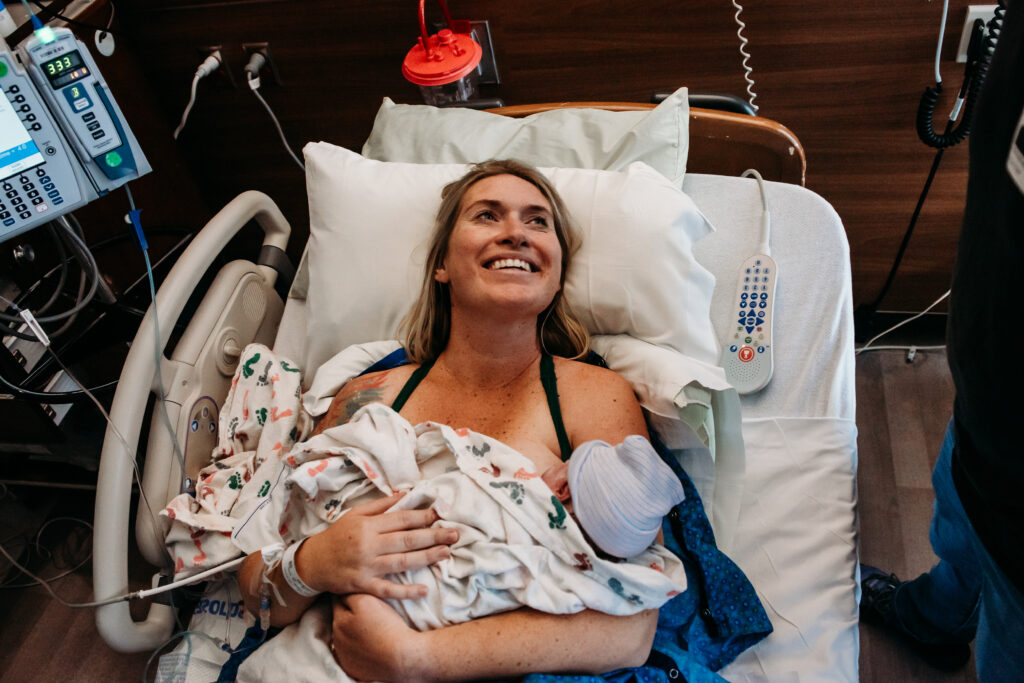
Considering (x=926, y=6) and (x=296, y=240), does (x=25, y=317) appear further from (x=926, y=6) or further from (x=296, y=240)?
(x=926, y=6)

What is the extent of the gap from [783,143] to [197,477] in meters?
1.52

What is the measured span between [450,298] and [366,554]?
645 mm

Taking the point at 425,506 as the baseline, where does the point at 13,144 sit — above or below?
above

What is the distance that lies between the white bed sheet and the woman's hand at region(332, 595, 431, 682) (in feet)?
1.92

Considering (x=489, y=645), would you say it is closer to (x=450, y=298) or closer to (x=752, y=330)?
(x=450, y=298)

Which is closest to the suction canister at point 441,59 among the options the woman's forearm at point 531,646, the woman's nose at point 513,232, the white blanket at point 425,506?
the woman's nose at point 513,232

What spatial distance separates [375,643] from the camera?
117 centimetres

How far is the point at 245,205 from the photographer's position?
177 cm

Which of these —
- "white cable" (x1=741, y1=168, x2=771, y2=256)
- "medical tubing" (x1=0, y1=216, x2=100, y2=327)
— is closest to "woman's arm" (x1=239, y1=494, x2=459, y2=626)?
"medical tubing" (x1=0, y1=216, x2=100, y2=327)

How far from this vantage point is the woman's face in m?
1.44

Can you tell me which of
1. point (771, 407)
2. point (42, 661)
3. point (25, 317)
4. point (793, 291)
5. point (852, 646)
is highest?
point (25, 317)

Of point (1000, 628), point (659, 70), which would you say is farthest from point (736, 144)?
point (1000, 628)

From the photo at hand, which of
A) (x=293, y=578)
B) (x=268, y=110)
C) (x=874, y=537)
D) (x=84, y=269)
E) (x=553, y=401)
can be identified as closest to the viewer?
(x=293, y=578)

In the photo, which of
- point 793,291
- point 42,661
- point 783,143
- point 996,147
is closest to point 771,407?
point 793,291
